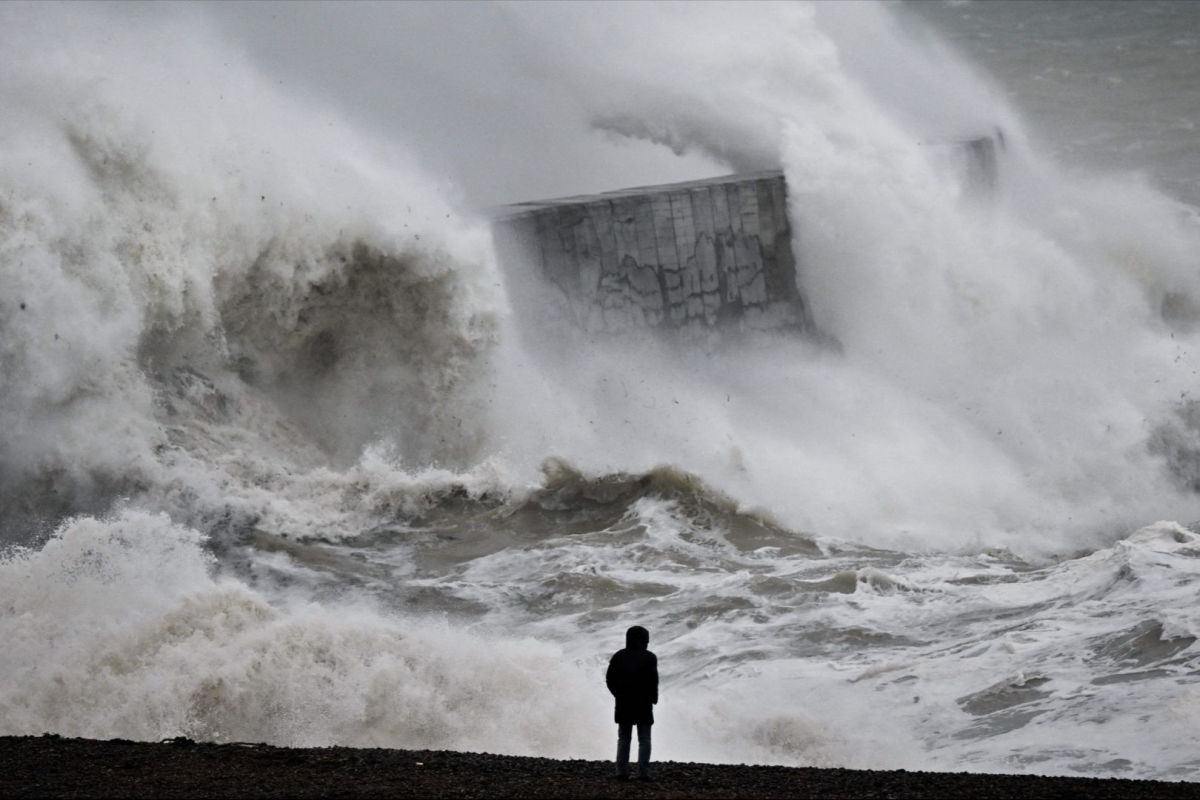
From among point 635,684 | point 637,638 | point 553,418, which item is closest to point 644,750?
point 635,684

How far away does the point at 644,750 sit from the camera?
21.8ft

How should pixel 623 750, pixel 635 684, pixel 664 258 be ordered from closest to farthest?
pixel 635 684 → pixel 623 750 → pixel 664 258

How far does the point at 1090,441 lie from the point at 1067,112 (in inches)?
643

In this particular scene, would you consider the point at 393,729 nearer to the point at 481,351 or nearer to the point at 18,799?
the point at 18,799

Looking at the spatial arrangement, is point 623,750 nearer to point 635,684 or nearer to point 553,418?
point 635,684

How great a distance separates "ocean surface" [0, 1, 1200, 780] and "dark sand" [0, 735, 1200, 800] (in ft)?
3.32

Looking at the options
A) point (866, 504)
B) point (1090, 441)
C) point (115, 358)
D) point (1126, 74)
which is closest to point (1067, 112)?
point (1126, 74)

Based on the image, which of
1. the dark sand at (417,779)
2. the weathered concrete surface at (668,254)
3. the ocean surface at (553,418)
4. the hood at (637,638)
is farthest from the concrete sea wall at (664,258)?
the hood at (637,638)

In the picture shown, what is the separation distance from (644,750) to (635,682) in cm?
32

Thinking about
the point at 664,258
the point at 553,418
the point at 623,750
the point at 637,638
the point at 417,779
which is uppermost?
the point at 664,258

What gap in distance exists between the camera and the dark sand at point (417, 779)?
6.47 m

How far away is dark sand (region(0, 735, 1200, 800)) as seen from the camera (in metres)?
6.47

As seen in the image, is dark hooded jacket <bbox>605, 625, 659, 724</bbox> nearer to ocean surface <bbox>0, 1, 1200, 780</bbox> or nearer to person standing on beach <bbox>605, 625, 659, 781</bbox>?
person standing on beach <bbox>605, 625, 659, 781</bbox>

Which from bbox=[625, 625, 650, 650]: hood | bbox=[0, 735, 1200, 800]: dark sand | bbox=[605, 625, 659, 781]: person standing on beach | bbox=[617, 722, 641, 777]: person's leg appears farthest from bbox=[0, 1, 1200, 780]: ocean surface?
bbox=[625, 625, 650, 650]: hood
